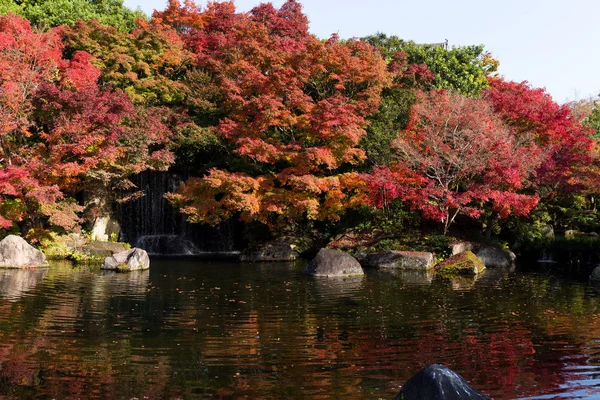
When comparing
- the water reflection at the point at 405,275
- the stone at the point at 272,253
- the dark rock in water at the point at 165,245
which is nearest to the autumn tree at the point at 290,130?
the stone at the point at 272,253

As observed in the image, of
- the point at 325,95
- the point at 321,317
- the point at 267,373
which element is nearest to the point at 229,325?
the point at 321,317

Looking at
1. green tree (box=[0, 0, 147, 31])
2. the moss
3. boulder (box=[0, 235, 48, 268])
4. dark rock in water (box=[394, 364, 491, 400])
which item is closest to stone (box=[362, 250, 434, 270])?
the moss

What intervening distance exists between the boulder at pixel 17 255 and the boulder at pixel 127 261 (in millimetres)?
2546

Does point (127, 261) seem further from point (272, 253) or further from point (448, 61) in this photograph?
point (448, 61)

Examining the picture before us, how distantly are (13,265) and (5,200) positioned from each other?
5.44 meters

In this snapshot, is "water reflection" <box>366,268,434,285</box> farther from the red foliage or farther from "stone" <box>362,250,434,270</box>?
the red foliage

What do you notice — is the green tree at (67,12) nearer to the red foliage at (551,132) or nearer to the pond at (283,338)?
the red foliage at (551,132)

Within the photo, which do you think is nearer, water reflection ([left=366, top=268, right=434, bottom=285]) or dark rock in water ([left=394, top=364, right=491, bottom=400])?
dark rock in water ([left=394, top=364, right=491, bottom=400])

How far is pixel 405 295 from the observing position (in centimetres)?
1727

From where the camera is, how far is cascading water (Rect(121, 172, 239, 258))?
32281 mm

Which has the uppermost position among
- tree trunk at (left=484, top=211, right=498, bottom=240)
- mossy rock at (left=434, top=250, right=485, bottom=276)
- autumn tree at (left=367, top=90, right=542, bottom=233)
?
autumn tree at (left=367, top=90, right=542, bottom=233)

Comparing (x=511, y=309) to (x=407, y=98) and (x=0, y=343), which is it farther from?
(x=407, y=98)

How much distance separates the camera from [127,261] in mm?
22359

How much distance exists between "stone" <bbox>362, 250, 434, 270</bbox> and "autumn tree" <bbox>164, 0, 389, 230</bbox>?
3113 millimetres
